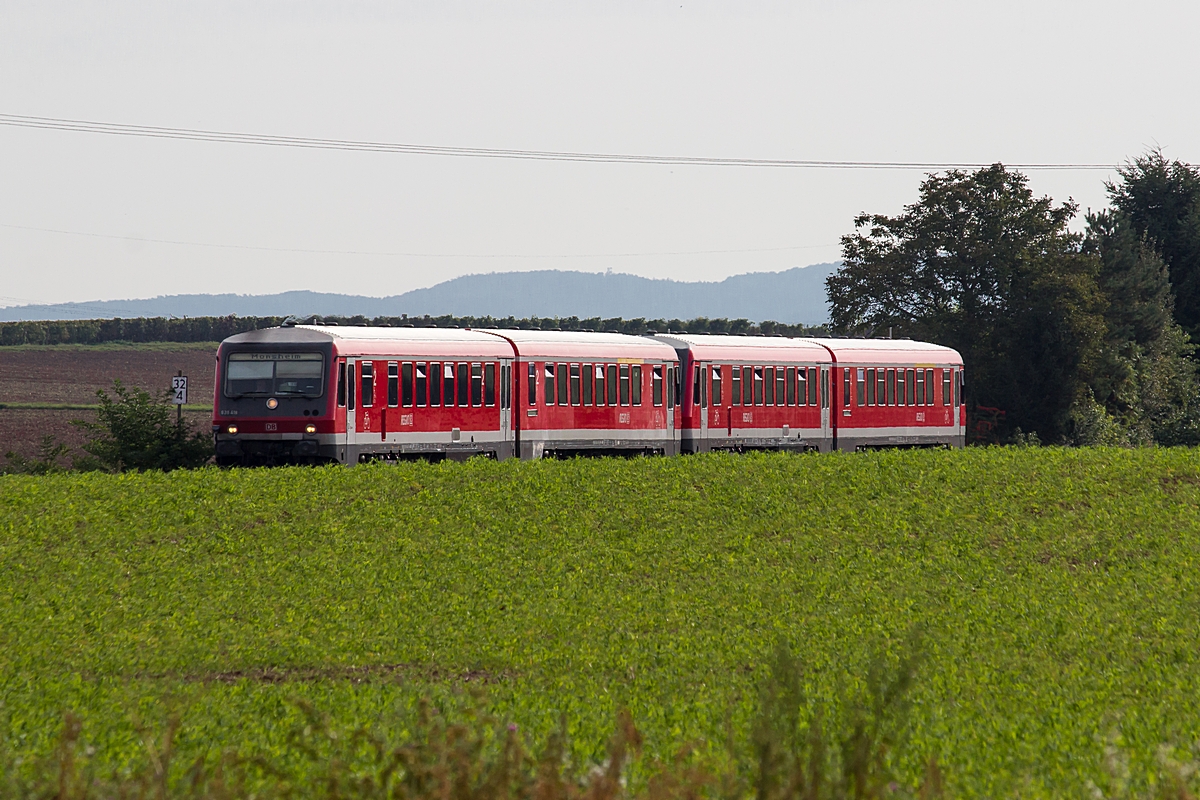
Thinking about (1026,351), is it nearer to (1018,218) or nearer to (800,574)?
(1018,218)

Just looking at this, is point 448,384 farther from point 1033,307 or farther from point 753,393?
point 1033,307

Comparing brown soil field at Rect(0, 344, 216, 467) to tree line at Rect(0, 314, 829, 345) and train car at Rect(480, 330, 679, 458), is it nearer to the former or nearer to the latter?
tree line at Rect(0, 314, 829, 345)

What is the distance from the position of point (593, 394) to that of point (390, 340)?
6.18 meters

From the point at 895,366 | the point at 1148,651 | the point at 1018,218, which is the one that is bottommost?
the point at 1148,651

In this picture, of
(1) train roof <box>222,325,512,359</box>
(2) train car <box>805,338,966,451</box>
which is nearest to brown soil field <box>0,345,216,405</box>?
(2) train car <box>805,338,966,451</box>

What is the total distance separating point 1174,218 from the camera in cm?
7256

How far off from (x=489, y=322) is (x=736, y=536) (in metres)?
60.8

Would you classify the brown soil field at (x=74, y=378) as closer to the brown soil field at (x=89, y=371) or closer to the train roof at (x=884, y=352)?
the brown soil field at (x=89, y=371)

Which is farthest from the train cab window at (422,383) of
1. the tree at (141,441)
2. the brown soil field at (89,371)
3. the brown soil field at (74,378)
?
the brown soil field at (89,371)

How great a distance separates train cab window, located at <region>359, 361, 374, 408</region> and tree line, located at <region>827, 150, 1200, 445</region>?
37348 mm

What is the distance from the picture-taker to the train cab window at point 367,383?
29109 millimetres

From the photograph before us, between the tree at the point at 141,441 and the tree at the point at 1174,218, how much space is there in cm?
5344

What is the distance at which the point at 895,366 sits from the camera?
140 ft

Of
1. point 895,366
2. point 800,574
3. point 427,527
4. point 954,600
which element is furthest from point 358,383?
point 895,366
